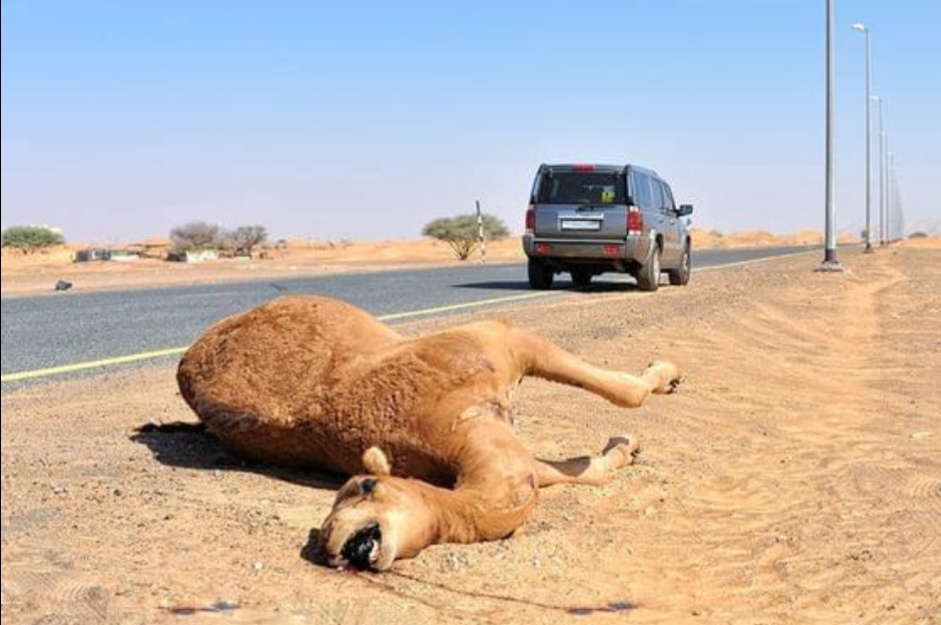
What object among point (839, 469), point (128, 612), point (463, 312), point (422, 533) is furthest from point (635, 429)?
point (463, 312)

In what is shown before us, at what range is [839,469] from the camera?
7336 millimetres

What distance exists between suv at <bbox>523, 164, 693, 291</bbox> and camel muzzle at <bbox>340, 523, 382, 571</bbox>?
15.4m

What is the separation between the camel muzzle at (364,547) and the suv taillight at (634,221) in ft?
50.6

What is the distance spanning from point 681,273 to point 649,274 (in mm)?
2771

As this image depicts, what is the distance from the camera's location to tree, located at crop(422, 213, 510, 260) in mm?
51819

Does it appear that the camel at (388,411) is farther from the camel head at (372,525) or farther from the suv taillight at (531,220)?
the suv taillight at (531,220)

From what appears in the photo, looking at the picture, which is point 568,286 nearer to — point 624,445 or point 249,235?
point 249,235

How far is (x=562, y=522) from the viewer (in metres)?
5.44

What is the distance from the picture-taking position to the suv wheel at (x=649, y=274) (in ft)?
64.5

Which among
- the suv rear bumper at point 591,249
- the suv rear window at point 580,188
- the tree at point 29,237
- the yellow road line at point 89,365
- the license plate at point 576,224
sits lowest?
the yellow road line at point 89,365

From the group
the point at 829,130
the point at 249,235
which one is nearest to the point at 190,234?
the point at 249,235

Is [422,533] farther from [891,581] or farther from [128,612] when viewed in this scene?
[891,581]

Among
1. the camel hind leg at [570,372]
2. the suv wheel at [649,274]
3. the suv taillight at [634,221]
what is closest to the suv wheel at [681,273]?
the suv wheel at [649,274]

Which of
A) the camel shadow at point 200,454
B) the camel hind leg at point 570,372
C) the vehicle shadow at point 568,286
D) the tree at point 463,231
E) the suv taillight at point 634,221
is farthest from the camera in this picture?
the tree at point 463,231
